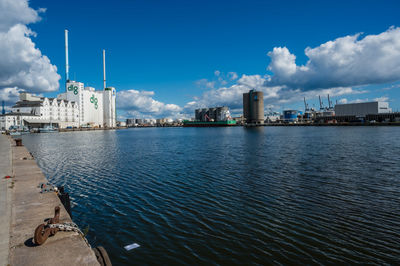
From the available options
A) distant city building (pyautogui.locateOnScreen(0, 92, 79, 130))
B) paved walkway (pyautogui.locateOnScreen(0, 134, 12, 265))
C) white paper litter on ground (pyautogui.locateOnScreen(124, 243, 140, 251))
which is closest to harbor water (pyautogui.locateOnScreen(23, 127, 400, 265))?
white paper litter on ground (pyautogui.locateOnScreen(124, 243, 140, 251))

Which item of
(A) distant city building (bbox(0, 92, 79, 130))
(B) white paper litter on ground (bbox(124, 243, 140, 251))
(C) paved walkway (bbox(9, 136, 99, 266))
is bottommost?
(B) white paper litter on ground (bbox(124, 243, 140, 251))

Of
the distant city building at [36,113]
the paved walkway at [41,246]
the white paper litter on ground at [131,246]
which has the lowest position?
the white paper litter on ground at [131,246]

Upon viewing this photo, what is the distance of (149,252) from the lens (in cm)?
931

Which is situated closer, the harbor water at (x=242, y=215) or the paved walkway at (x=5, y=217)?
the paved walkway at (x=5, y=217)

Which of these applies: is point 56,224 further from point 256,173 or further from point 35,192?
point 256,173

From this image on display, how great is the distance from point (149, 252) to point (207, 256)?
2283 millimetres

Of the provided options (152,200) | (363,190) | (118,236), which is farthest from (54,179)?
(363,190)

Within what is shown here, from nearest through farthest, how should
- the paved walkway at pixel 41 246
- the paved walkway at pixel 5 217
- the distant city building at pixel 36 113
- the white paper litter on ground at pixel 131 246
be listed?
the paved walkway at pixel 41 246
the paved walkway at pixel 5 217
the white paper litter on ground at pixel 131 246
the distant city building at pixel 36 113

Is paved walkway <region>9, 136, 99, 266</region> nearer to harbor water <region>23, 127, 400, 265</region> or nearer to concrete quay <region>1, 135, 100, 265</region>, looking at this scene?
concrete quay <region>1, 135, 100, 265</region>

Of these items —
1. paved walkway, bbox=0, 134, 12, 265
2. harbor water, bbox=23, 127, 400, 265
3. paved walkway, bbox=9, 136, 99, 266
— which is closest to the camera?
paved walkway, bbox=9, 136, 99, 266

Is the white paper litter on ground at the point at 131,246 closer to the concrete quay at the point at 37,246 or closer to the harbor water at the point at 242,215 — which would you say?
the harbor water at the point at 242,215

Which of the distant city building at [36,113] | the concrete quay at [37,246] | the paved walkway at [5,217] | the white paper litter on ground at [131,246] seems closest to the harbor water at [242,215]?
the white paper litter on ground at [131,246]

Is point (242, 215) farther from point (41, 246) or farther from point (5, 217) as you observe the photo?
point (5, 217)

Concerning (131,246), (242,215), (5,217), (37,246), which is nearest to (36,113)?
(5,217)
